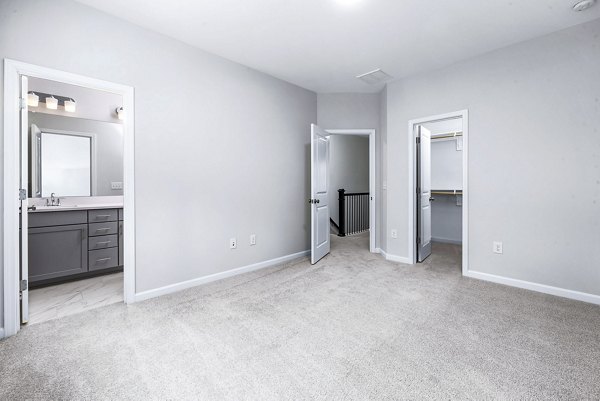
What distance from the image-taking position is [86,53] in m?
2.22

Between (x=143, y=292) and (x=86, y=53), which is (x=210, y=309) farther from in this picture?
(x=86, y=53)

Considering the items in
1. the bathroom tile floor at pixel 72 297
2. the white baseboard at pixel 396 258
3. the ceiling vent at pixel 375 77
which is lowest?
the bathroom tile floor at pixel 72 297

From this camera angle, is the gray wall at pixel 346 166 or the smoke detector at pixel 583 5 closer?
the smoke detector at pixel 583 5

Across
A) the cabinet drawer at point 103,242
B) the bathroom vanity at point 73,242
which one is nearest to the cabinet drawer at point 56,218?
the bathroom vanity at point 73,242

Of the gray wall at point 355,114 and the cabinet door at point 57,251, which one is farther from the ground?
the gray wall at point 355,114

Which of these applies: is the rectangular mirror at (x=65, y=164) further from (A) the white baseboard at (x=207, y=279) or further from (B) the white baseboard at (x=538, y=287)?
(B) the white baseboard at (x=538, y=287)

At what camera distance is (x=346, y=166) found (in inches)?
279

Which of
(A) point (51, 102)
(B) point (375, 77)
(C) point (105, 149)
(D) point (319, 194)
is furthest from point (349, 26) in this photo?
(A) point (51, 102)

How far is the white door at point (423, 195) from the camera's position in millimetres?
3738

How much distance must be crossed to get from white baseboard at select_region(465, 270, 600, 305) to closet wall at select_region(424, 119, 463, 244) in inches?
76.3

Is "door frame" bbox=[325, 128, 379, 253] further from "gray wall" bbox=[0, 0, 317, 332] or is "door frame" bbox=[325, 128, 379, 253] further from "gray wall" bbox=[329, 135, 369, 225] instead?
"gray wall" bbox=[329, 135, 369, 225]

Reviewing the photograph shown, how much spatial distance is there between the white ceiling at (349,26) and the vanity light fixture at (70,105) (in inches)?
67.6

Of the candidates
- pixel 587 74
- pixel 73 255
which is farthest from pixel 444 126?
pixel 73 255

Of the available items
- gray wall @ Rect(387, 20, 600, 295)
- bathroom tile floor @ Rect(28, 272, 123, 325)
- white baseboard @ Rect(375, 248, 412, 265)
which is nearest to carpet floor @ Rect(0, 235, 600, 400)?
bathroom tile floor @ Rect(28, 272, 123, 325)
